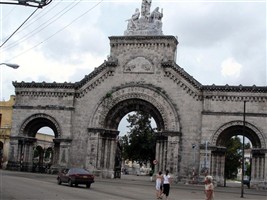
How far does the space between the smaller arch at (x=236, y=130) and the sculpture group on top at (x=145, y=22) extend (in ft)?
36.5

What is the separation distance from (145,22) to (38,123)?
1464cm

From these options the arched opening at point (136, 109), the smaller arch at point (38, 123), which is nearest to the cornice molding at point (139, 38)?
the arched opening at point (136, 109)

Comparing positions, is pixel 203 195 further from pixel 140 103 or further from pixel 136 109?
pixel 136 109

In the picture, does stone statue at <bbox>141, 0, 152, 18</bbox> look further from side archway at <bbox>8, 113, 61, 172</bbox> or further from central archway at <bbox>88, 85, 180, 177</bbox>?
side archway at <bbox>8, 113, 61, 172</bbox>

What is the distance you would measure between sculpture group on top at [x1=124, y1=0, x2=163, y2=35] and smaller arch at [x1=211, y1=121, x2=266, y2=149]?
1112 centimetres

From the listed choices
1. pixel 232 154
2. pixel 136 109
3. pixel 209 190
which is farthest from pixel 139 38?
pixel 232 154

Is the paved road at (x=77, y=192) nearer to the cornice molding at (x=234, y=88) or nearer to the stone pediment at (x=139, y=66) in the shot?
the cornice molding at (x=234, y=88)

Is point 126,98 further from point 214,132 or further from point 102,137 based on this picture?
point 214,132

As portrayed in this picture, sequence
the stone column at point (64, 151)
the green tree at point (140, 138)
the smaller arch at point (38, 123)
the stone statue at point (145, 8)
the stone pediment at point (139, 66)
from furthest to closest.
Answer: the green tree at point (140, 138) < the stone statue at point (145, 8) < the smaller arch at point (38, 123) < the stone column at point (64, 151) < the stone pediment at point (139, 66)

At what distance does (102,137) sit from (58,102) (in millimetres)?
5668

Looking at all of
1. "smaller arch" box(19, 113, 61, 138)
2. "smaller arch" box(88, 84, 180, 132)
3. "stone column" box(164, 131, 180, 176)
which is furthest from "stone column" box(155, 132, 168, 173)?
"smaller arch" box(19, 113, 61, 138)

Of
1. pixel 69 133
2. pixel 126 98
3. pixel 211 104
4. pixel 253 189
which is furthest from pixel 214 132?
pixel 69 133

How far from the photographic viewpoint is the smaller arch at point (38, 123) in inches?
1809

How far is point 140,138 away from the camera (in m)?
74.6
